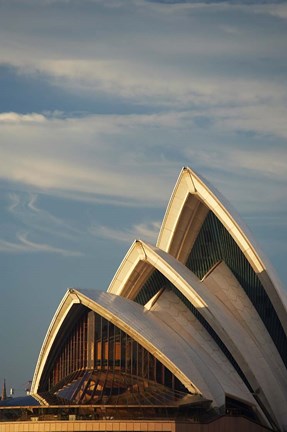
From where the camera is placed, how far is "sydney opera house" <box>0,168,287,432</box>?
248 feet

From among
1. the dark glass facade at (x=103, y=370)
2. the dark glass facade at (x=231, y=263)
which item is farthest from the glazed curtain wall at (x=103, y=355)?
the dark glass facade at (x=231, y=263)

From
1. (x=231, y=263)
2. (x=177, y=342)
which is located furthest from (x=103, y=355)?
(x=231, y=263)

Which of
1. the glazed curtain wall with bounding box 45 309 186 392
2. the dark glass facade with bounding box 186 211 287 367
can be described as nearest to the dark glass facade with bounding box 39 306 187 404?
the glazed curtain wall with bounding box 45 309 186 392

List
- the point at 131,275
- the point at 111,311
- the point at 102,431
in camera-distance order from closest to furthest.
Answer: the point at 102,431
the point at 111,311
the point at 131,275

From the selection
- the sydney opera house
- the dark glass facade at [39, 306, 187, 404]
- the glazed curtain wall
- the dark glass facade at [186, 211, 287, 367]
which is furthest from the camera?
the dark glass facade at [186, 211, 287, 367]

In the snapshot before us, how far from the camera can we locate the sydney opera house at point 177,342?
75.5 meters

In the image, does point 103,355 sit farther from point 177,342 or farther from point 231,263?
point 231,263

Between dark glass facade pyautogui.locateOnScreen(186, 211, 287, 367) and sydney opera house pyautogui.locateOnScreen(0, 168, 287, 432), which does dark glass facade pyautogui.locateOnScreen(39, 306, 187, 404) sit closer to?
Result: sydney opera house pyautogui.locateOnScreen(0, 168, 287, 432)

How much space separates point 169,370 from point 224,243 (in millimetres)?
10236

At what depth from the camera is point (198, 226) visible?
84.5m

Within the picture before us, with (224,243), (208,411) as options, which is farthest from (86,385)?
(224,243)

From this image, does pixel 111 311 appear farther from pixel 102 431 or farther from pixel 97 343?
pixel 102 431

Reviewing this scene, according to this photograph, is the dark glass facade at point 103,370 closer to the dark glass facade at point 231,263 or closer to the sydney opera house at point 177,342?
the sydney opera house at point 177,342

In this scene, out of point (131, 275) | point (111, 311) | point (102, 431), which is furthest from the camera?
point (131, 275)
